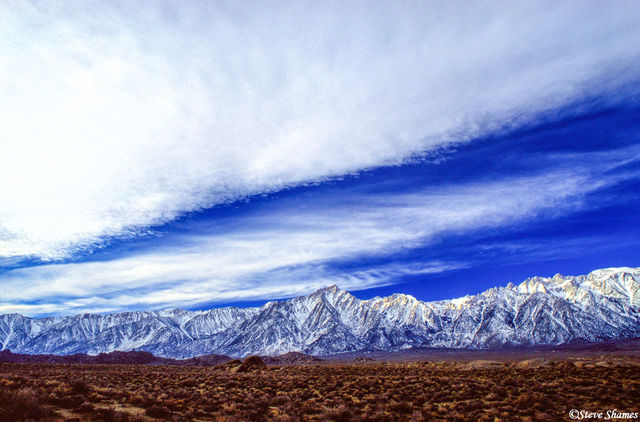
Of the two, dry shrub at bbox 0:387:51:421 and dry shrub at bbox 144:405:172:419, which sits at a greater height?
dry shrub at bbox 0:387:51:421

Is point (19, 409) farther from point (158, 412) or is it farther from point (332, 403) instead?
point (332, 403)

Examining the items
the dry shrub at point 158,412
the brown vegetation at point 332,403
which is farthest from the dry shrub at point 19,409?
the dry shrub at point 158,412

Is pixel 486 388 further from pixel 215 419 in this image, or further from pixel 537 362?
pixel 537 362

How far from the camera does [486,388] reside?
2500 cm

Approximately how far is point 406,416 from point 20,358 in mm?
195519

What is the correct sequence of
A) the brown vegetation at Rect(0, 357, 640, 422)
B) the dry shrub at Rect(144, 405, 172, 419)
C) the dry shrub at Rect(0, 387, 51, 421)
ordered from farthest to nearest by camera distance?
1. the dry shrub at Rect(144, 405, 172, 419)
2. the brown vegetation at Rect(0, 357, 640, 422)
3. the dry shrub at Rect(0, 387, 51, 421)

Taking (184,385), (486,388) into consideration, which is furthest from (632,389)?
(184,385)

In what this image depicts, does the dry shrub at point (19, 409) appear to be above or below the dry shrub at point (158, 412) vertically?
above

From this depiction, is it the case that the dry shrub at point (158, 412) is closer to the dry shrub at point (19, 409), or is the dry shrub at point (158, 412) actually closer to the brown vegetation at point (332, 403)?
the brown vegetation at point (332, 403)

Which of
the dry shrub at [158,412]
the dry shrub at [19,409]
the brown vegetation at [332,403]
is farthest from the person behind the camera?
the dry shrub at [158,412]

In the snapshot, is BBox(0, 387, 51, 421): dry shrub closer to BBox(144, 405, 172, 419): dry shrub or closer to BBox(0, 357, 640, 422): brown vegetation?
BBox(0, 357, 640, 422): brown vegetation

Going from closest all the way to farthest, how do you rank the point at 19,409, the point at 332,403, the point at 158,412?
the point at 19,409 → the point at 158,412 → the point at 332,403

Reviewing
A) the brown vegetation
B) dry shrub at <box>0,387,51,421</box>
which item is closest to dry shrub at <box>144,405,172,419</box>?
the brown vegetation

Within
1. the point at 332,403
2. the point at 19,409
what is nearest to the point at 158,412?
the point at 19,409
